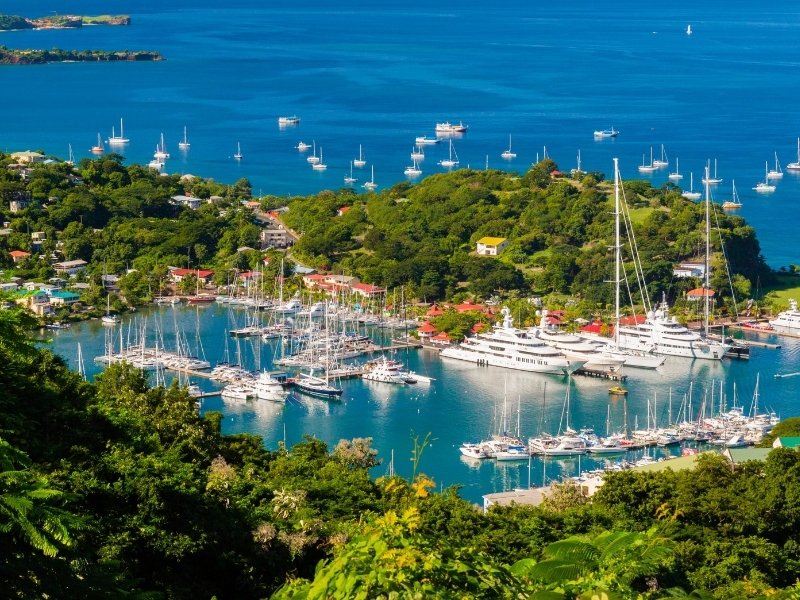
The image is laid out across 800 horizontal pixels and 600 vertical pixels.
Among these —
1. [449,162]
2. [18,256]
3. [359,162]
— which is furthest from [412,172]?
[18,256]

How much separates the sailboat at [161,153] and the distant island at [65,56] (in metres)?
26.8

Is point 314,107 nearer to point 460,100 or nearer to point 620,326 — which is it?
point 460,100

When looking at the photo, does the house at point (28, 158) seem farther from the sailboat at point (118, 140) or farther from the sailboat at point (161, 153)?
the sailboat at point (118, 140)

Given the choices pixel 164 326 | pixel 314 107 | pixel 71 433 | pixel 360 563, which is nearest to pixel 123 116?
pixel 314 107

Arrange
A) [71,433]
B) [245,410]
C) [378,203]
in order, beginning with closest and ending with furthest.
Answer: [71,433]
[245,410]
[378,203]

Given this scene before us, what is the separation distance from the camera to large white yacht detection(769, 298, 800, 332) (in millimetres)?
27875

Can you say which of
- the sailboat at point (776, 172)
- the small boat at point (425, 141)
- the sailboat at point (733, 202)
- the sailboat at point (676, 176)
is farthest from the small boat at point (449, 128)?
the sailboat at point (733, 202)

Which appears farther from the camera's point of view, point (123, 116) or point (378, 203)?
point (123, 116)

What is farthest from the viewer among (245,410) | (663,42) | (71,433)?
(663,42)

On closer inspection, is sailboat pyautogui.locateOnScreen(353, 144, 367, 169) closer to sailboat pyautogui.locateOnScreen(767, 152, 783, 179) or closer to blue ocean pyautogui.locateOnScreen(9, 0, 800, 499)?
blue ocean pyautogui.locateOnScreen(9, 0, 800, 499)

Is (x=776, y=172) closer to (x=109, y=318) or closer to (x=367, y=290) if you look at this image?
(x=367, y=290)

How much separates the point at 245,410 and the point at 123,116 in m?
36.1

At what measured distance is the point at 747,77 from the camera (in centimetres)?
6800

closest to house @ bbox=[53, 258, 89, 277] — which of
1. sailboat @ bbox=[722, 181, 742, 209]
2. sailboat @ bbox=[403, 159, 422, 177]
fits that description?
sailboat @ bbox=[403, 159, 422, 177]
